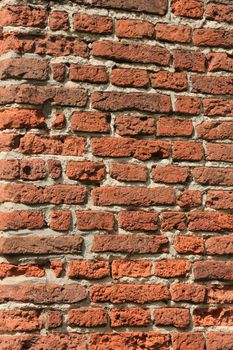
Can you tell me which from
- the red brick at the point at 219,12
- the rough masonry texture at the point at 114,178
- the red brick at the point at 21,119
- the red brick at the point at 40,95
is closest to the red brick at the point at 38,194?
the rough masonry texture at the point at 114,178

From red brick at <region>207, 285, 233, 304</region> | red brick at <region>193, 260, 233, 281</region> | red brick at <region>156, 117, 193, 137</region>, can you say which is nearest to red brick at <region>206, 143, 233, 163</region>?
red brick at <region>156, 117, 193, 137</region>

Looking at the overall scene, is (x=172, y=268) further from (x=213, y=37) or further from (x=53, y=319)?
(x=213, y=37)

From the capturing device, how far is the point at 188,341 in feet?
8.19

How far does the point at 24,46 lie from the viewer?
2.53 m

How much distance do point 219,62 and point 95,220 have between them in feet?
2.99

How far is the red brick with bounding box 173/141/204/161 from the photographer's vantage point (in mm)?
2627

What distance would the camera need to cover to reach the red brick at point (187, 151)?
8.62 ft

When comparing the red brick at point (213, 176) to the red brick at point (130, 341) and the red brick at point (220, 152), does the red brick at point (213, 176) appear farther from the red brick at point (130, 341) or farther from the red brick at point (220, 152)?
the red brick at point (130, 341)

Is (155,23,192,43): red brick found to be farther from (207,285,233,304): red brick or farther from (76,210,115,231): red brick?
(207,285,233,304): red brick

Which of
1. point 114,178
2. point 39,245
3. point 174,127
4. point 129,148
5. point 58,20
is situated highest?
point 58,20

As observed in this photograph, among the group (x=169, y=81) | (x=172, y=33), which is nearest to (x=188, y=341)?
(x=169, y=81)

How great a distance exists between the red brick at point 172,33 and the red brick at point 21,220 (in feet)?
3.12

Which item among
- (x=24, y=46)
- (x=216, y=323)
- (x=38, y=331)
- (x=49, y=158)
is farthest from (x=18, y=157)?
(x=216, y=323)

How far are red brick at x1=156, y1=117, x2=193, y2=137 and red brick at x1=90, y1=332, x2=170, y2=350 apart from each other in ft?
2.75
